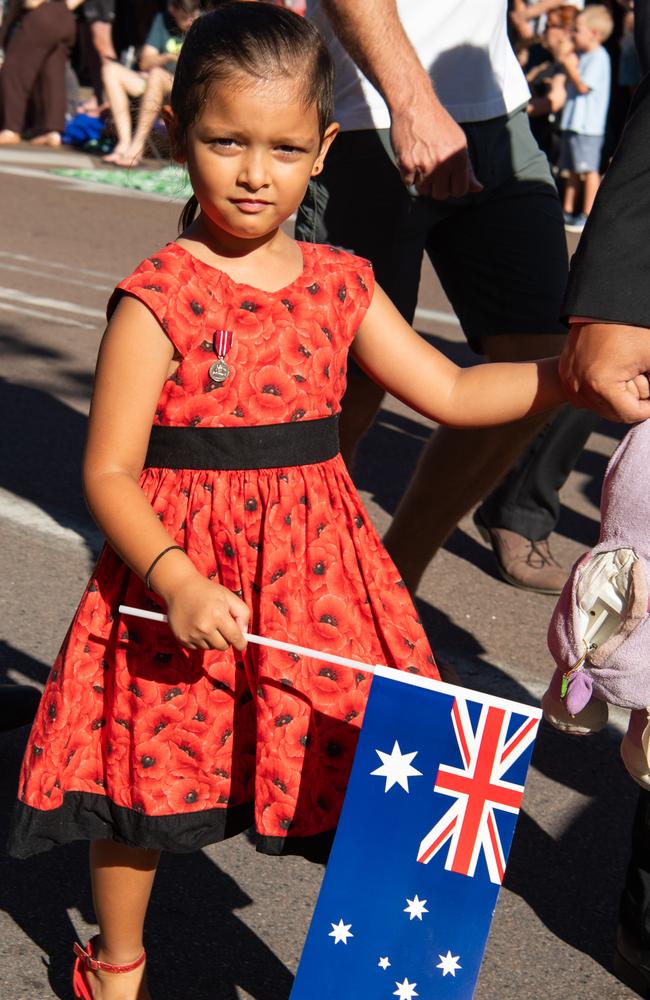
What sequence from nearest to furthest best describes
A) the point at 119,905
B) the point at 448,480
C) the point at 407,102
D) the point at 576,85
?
the point at 119,905 → the point at 407,102 → the point at 448,480 → the point at 576,85

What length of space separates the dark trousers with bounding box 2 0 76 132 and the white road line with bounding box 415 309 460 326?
7970 millimetres

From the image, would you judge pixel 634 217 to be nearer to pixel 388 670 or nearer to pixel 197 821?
pixel 388 670

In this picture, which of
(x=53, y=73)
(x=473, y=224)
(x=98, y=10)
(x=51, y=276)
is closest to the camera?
(x=473, y=224)

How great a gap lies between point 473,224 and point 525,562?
134 centimetres

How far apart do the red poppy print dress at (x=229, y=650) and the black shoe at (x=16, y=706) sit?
780 millimetres

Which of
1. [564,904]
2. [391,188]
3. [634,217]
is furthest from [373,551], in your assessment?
[391,188]

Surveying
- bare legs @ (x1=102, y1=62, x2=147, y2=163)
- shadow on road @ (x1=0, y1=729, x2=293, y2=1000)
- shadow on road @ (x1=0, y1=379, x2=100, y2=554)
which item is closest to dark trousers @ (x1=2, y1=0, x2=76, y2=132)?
bare legs @ (x1=102, y1=62, x2=147, y2=163)

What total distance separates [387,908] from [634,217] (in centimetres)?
97

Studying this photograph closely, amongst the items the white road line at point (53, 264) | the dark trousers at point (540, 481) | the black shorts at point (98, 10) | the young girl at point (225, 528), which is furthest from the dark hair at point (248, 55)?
the black shorts at point (98, 10)

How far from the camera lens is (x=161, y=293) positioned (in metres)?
2.02

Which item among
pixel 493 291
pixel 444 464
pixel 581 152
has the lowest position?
pixel 581 152

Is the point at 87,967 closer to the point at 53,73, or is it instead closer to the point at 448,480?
the point at 448,480

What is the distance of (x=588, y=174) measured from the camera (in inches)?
480

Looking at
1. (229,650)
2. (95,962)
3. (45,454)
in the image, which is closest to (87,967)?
(95,962)
